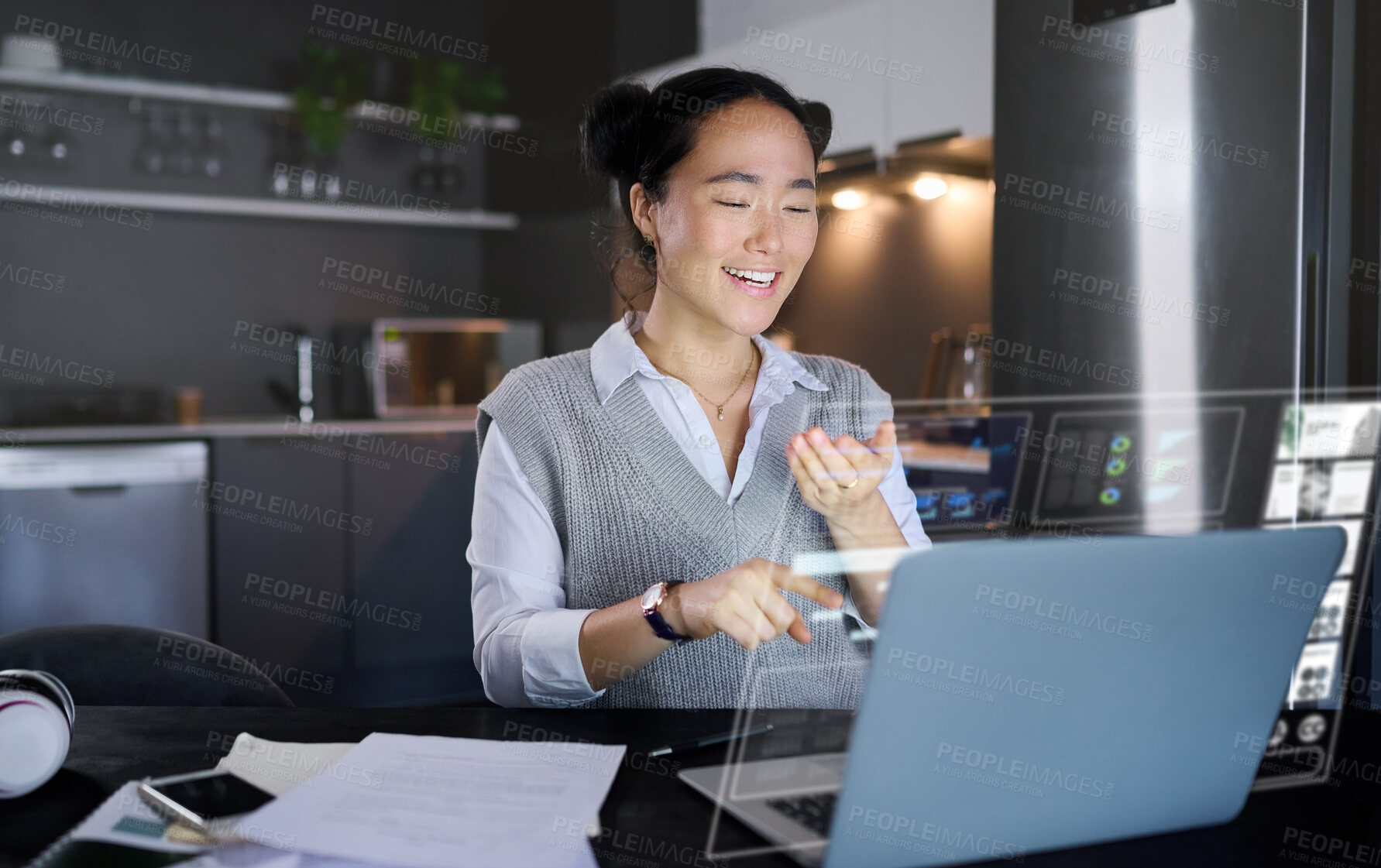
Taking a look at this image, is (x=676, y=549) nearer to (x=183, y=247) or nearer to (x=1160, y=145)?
(x=1160, y=145)

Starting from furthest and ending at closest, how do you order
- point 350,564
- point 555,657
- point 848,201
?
point 350,564, point 848,201, point 555,657

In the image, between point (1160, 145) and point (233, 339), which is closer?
point (1160, 145)

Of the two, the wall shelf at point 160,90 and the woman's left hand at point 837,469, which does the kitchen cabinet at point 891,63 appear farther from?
the wall shelf at point 160,90

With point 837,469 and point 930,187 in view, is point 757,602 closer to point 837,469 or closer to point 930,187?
point 837,469

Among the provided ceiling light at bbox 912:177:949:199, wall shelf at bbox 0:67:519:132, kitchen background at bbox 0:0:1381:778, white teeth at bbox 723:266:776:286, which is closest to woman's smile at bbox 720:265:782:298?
white teeth at bbox 723:266:776:286

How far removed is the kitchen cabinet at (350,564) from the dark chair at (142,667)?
1896 mm

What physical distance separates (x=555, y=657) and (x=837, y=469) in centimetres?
40

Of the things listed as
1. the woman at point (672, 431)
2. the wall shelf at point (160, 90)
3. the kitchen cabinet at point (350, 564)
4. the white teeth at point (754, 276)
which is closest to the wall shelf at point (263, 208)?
the wall shelf at point (160, 90)

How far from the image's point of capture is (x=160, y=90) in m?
3.61

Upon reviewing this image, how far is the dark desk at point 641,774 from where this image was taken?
686 mm

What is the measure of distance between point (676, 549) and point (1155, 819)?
0.68 metres

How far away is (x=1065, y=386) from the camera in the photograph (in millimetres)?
1999

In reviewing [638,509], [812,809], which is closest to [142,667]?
[638,509]

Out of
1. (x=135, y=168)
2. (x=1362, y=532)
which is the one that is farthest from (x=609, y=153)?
(x=135, y=168)
